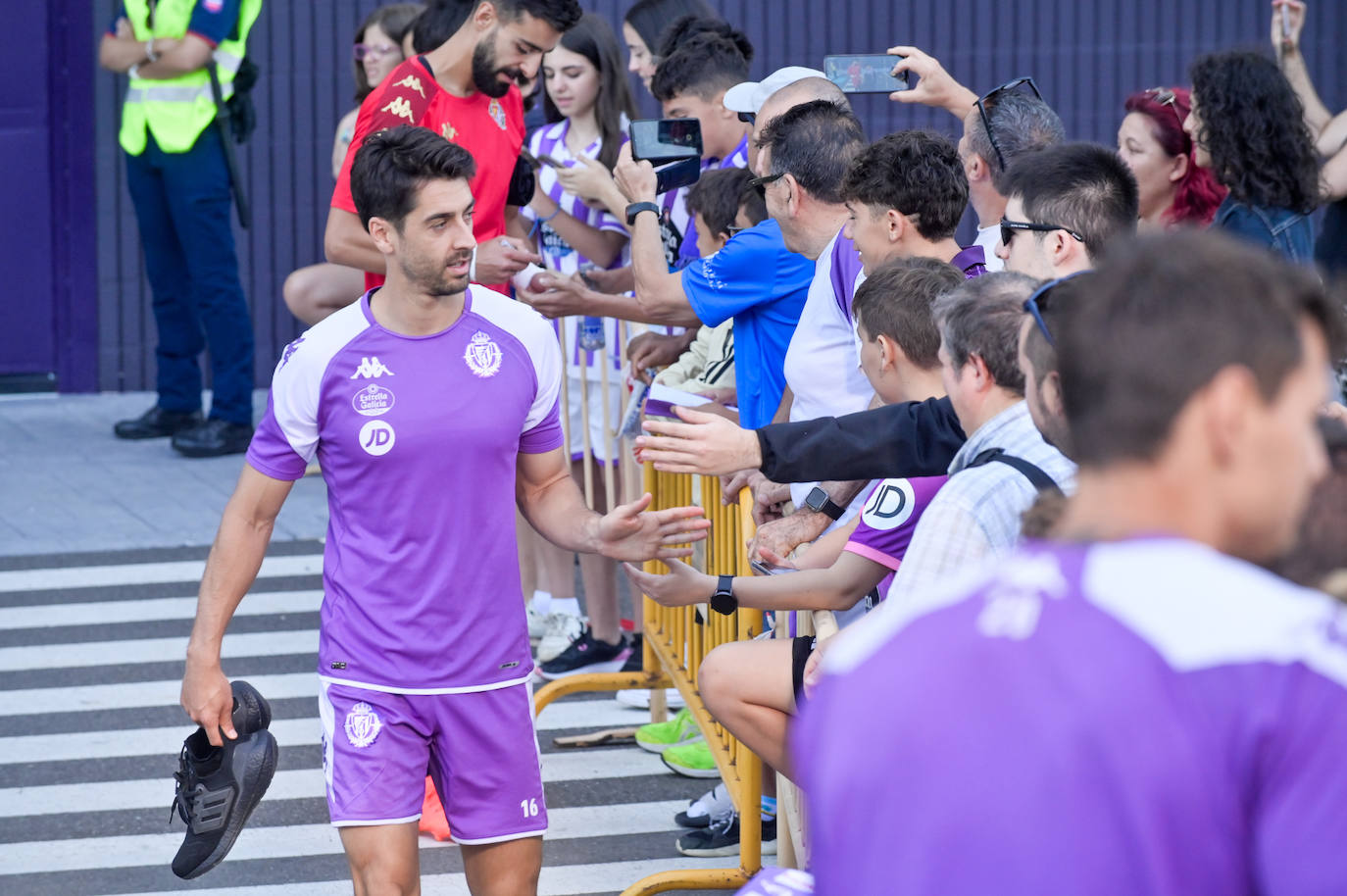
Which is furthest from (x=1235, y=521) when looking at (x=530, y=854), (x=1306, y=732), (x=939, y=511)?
(x=530, y=854)

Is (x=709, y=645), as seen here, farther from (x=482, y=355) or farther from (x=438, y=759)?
Answer: (x=482, y=355)

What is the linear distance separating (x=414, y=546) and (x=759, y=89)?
8.24ft

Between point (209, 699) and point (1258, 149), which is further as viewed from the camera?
point (1258, 149)

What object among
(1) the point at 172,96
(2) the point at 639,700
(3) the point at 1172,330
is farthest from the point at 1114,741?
(1) the point at 172,96

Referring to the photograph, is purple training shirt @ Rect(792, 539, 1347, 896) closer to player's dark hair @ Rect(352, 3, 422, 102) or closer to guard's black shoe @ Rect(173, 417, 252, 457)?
player's dark hair @ Rect(352, 3, 422, 102)

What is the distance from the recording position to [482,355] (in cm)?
390

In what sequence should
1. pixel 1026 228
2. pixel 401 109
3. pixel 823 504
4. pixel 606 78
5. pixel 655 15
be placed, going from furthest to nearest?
pixel 655 15 → pixel 606 78 → pixel 401 109 → pixel 823 504 → pixel 1026 228

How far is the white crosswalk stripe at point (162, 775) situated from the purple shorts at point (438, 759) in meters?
1.16

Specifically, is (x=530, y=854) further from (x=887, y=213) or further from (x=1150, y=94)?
(x=1150, y=94)

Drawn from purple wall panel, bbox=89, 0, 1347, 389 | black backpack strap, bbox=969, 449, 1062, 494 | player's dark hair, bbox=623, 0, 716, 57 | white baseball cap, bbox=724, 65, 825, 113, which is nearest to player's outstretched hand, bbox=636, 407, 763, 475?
black backpack strap, bbox=969, 449, 1062, 494

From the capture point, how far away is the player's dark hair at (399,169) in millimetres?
3961

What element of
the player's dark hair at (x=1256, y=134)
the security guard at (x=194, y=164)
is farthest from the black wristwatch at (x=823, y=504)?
the security guard at (x=194, y=164)

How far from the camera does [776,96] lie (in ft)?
17.5

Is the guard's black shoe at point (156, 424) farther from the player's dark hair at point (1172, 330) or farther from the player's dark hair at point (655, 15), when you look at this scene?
the player's dark hair at point (1172, 330)
